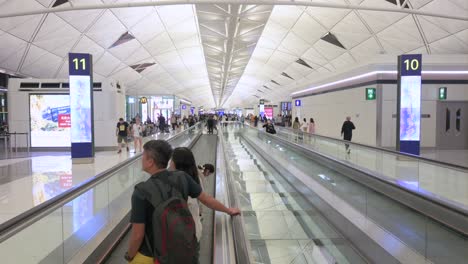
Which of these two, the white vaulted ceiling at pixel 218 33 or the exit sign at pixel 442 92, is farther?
the white vaulted ceiling at pixel 218 33

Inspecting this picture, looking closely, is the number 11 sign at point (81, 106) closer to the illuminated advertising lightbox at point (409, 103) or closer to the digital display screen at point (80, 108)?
the digital display screen at point (80, 108)

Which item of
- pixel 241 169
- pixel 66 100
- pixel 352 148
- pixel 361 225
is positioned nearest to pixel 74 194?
pixel 361 225

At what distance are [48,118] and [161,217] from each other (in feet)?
66.6

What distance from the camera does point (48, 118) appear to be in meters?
20.5

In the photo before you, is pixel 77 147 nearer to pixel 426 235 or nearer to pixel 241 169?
pixel 241 169

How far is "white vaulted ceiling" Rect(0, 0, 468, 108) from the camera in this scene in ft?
76.6

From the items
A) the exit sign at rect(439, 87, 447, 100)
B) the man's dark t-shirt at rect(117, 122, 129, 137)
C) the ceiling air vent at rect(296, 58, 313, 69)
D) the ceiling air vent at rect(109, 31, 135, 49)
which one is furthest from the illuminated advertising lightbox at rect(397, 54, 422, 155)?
the ceiling air vent at rect(296, 58, 313, 69)

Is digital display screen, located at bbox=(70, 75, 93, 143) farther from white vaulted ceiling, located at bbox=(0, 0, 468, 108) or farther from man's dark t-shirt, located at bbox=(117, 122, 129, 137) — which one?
white vaulted ceiling, located at bbox=(0, 0, 468, 108)

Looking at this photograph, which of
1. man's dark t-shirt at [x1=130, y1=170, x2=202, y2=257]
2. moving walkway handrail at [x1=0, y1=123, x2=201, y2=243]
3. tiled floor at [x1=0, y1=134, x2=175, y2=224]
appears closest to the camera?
man's dark t-shirt at [x1=130, y1=170, x2=202, y2=257]

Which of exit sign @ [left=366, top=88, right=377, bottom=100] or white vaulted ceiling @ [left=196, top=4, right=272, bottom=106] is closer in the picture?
exit sign @ [left=366, top=88, right=377, bottom=100]

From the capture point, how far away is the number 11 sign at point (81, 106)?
15.8 meters

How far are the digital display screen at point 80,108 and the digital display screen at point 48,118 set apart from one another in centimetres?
520

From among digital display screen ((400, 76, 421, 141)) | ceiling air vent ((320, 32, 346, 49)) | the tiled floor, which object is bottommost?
the tiled floor

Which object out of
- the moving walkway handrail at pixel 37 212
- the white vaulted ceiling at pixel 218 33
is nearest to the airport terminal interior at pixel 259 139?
the moving walkway handrail at pixel 37 212
